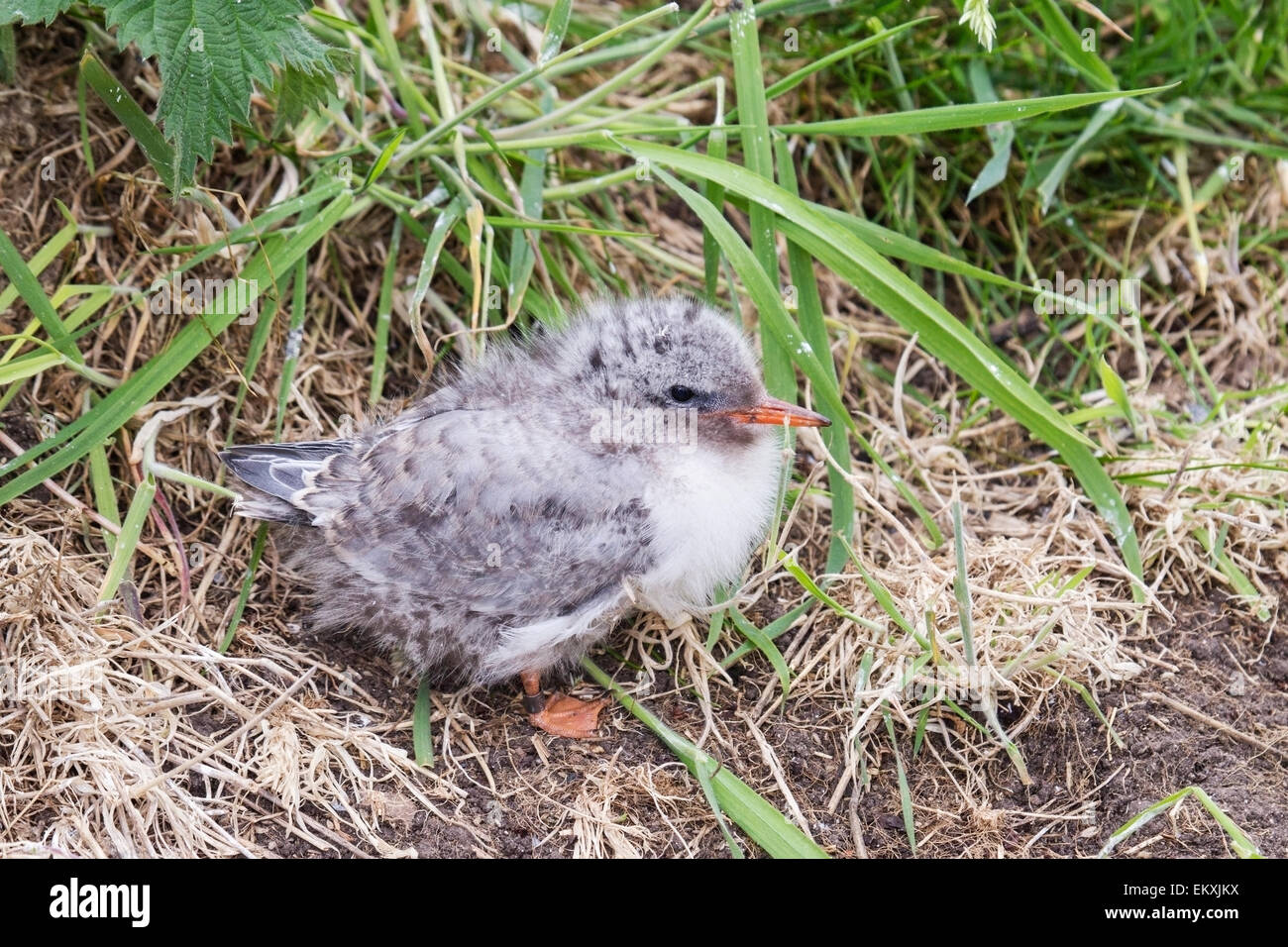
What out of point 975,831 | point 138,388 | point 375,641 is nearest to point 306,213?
point 138,388

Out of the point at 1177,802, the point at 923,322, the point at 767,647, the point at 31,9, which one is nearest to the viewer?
the point at 1177,802

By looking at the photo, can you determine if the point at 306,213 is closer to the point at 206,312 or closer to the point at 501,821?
the point at 206,312

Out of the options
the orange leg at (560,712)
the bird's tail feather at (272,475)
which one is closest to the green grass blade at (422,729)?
the orange leg at (560,712)

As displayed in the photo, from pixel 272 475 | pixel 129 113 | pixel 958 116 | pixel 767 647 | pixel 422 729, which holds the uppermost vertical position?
pixel 129 113

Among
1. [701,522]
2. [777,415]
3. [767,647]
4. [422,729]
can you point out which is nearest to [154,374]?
[422,729]

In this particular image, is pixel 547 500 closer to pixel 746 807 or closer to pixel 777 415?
pixel 777 415

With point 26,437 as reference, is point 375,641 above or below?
below

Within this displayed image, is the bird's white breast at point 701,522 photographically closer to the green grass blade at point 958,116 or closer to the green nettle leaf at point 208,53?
the green grass blade at point 958,116
